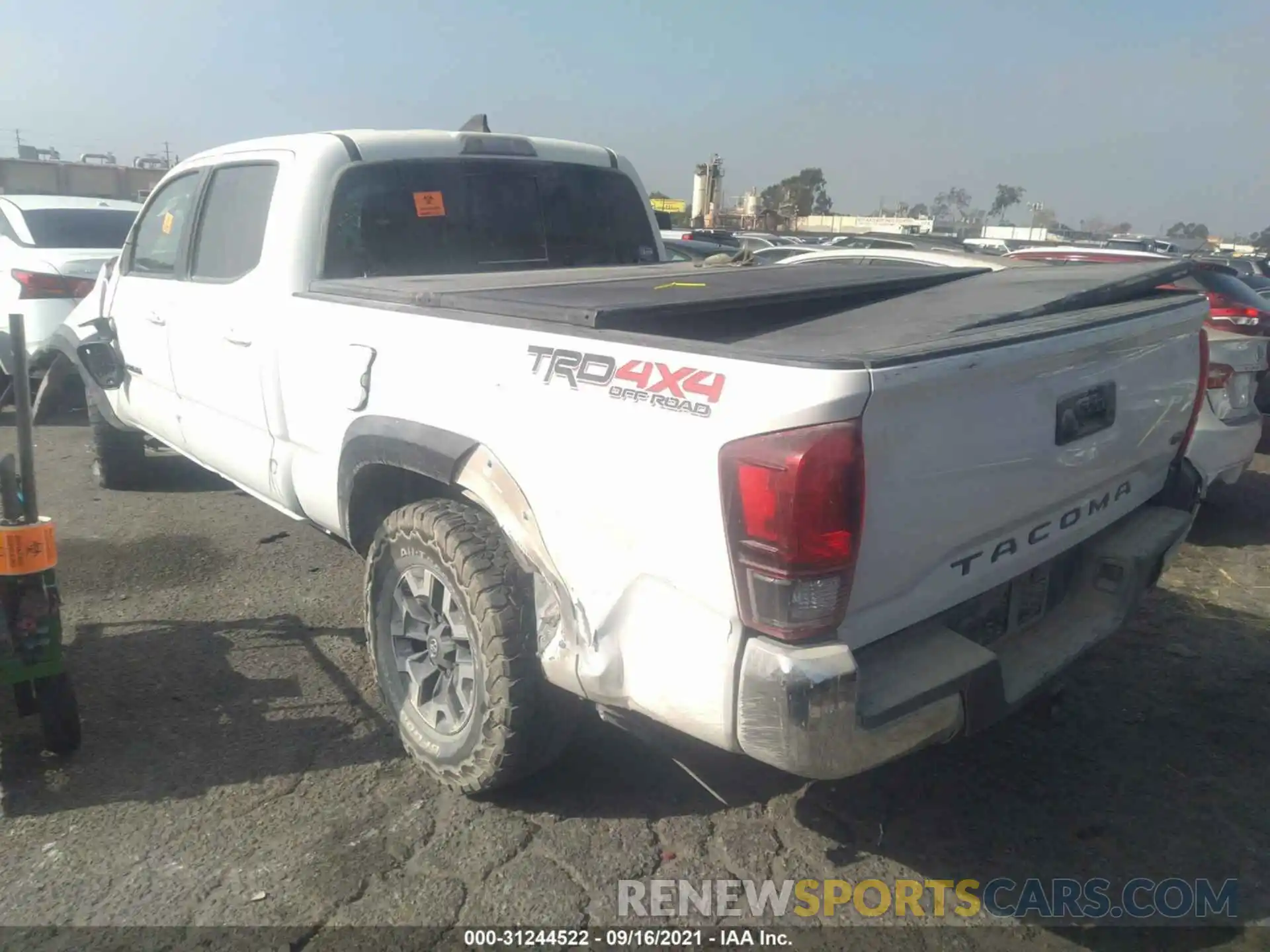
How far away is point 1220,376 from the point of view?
5.27 meters

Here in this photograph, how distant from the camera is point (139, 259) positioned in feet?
17.1

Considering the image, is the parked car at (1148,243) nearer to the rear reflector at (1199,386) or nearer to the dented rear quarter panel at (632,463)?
the rear reflector at (1199,386)

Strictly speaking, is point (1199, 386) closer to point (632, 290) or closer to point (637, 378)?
point (632, 290)

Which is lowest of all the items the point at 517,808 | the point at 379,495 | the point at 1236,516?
the point at 1236,516

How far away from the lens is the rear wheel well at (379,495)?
10.5 feet

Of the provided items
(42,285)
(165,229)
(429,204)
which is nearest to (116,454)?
(165,229)

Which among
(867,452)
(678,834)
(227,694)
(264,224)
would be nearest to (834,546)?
(867,452)

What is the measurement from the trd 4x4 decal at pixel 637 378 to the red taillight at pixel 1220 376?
4.33 metres

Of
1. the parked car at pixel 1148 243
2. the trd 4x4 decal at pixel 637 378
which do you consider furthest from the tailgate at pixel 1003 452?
the parked car at pixel 1148 243

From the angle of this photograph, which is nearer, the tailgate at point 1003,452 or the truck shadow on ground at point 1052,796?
the tailgate at point 1003,452

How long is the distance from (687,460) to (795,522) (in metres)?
0.27

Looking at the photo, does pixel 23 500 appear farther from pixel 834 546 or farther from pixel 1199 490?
pixel 1199 490

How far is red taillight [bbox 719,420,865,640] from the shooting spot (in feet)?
6.43

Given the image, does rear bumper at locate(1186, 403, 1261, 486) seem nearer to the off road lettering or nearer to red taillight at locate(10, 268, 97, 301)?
the off road lettering
